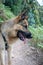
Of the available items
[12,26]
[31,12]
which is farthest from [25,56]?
[31,12]

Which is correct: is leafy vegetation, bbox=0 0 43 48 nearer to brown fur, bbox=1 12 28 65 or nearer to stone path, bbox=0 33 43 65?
stone path, bbox=0 33 43 65

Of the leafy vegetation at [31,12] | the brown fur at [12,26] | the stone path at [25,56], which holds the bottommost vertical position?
the stone path at [25,56]

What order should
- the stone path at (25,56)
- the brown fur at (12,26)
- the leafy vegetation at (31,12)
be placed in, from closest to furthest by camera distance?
the brown fur at (12,26), the stone path at (25,56), the leafy vegetation at (31,12)

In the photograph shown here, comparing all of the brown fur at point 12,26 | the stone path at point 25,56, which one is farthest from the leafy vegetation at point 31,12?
the brown fur at point 12,26

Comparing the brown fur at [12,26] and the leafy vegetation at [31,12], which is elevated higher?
the brown fur at [12,26]

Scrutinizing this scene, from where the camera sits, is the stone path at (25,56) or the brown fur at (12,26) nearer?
the brown fur at (12,26)

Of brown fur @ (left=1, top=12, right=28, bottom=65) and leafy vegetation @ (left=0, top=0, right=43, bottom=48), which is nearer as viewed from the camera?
brown fur @ (left=1, top=12, right=28, bottom=65)

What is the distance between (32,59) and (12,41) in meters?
1.18

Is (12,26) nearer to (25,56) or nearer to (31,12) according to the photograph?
(25,56)

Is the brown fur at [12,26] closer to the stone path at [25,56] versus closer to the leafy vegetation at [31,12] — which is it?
the stone path at [25,56]

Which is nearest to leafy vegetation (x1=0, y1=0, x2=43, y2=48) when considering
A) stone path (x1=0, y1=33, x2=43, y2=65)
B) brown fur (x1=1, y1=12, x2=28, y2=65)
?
stone path (x1=0, y1=33, x2=43, y2=65)

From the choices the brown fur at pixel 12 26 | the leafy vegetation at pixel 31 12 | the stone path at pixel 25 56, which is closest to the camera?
the brown fur at pixel 12 26

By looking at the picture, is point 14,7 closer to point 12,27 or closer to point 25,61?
point 25,61

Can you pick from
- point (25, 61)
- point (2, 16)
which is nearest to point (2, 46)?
point (25, 61)
